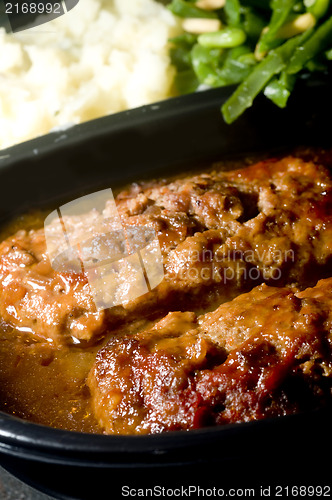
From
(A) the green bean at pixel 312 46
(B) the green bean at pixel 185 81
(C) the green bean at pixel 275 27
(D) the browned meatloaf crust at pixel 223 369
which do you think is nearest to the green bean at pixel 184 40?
(B) the green bean at pixel 185 81

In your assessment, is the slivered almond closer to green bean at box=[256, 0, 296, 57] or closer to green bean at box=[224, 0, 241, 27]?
green bean at box=[224, 0, 241, 27]

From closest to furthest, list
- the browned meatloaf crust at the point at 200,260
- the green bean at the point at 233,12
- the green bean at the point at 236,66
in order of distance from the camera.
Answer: the browned meatloaf crust at the point at 200,260 → the green bean at the point at 236,66 → the green bean at the point at 233,12

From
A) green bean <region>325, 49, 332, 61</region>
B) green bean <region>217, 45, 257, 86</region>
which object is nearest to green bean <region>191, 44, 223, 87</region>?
green bean <region>217, 45, 257, 86</region>

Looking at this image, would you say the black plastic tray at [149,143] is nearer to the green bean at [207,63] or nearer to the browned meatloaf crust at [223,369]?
the green bean at [207,63]

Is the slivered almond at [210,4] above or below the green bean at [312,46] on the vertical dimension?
above

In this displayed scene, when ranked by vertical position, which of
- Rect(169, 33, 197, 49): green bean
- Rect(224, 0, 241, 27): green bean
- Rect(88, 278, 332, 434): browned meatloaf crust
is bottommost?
Rect(88, 278, 332, 434): browned meatloaf crust

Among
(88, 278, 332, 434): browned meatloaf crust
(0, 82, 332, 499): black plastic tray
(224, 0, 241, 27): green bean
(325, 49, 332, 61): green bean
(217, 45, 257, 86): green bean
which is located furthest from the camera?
(224, 0, 241, 27): green bean

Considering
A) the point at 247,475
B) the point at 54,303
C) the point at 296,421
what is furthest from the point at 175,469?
the point at 54,303
